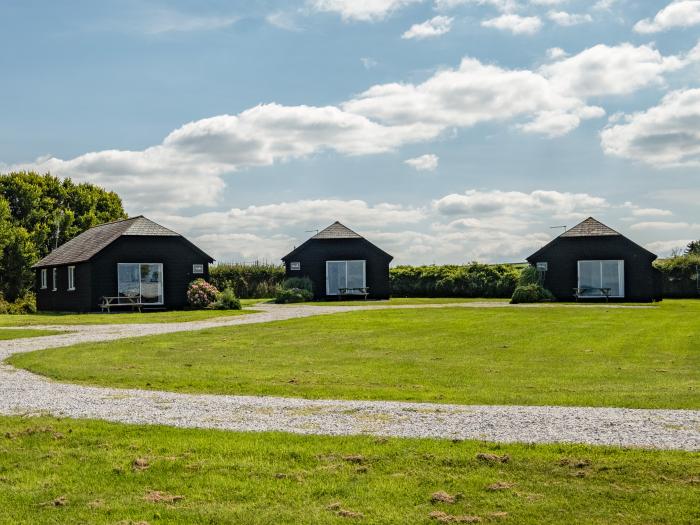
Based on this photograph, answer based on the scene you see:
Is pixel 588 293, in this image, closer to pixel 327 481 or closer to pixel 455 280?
pixel 455 280

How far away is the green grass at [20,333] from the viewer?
927 inches

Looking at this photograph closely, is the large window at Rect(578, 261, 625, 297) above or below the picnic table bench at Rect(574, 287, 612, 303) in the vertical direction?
above

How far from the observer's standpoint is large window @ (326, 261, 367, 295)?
49.2 m

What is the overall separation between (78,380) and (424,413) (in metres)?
6.93

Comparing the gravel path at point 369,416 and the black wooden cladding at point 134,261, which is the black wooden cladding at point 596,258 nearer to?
the black wooden cladding at point 134,261

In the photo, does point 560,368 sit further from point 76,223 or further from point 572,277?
point 76,223

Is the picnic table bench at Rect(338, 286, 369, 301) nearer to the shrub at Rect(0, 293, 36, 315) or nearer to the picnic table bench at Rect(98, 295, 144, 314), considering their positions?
the picnic table bench at Rect(98, 295, 144, 314)

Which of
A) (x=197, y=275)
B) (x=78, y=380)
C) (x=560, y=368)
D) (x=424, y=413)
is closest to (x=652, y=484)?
(x=424, y=413)

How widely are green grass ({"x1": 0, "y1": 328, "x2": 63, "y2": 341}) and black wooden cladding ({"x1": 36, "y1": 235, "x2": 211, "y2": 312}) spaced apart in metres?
12.8

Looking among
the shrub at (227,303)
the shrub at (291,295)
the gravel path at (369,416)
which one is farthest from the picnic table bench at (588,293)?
the gravel path at (369,416)

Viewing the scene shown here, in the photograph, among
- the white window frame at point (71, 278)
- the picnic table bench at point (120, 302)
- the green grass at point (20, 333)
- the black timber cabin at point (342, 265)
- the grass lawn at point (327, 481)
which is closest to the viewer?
the grass lawn at point (327, 481)

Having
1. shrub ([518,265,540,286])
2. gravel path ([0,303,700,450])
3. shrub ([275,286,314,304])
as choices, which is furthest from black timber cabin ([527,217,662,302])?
gravel path ([0,303,700,450])

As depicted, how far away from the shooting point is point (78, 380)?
14.1 meters

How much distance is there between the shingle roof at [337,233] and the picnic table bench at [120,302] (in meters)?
13.9
